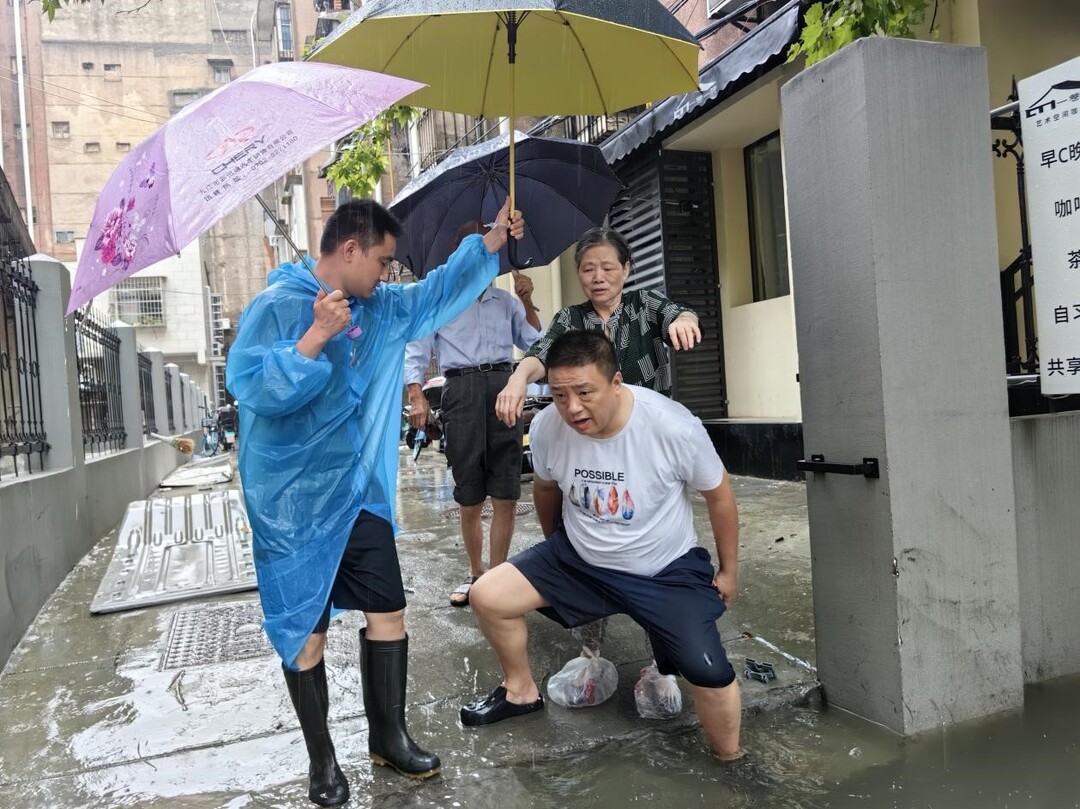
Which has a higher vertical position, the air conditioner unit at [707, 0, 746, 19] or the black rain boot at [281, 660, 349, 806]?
the air conditioner unit at [707, 0, 746, 19]

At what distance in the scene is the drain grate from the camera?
11.8ft

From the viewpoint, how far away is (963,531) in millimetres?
2689

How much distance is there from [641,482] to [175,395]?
15.2m

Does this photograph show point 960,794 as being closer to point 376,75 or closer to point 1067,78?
point 1067,78

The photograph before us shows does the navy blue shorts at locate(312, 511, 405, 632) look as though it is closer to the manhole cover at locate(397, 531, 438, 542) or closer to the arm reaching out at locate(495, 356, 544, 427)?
the arm reaching out at locate(495, 356, 544, 427)

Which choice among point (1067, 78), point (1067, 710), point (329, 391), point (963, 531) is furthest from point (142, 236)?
point (1067, 710)

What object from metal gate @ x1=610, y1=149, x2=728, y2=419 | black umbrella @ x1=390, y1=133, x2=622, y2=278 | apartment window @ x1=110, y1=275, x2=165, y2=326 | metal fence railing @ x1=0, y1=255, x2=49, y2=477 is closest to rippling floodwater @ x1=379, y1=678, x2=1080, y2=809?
black umbrella @ x1=390, y1=133, x2=622, y2=278

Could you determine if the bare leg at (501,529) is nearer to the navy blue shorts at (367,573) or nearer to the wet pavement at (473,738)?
the wet pavement at (473,738)

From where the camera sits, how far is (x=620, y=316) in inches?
123

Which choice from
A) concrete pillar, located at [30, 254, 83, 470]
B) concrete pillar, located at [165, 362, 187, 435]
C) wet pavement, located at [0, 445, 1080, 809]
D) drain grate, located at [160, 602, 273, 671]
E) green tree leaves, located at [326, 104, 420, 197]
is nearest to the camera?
wet pavement, located at [0, 445, 1080, 809]

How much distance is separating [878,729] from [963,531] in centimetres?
70

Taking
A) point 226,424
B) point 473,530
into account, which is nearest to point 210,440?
point 226,424

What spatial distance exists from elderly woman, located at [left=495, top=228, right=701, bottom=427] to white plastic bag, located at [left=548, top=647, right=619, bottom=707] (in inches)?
41.3

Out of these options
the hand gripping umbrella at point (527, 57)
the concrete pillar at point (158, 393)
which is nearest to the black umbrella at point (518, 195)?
the hand gripping umbrella at point (527, 57)
